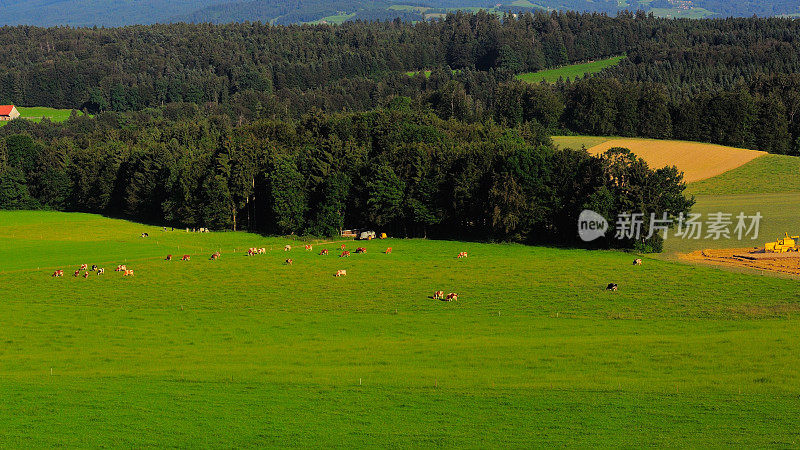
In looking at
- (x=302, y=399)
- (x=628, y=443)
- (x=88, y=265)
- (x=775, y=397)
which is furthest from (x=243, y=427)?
(x=88, y=265)

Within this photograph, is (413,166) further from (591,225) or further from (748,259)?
(748,259)

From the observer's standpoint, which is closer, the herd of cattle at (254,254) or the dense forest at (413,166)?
the herd of cattle at (254,254)

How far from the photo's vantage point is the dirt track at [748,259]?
225 feet

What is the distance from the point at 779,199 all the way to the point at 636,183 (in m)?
35.3

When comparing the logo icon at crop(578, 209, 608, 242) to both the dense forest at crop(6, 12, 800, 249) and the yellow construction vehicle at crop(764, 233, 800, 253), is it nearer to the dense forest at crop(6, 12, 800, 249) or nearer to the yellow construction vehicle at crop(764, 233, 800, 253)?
the dense forest at crop(6, 12, 800, 249)

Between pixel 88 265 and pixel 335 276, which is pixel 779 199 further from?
pixel 88 265

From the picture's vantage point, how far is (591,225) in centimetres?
8281

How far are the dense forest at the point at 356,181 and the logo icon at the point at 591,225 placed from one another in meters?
0.96

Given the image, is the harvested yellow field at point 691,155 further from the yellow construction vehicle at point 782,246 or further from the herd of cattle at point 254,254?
the herd of cattle at point 254,254

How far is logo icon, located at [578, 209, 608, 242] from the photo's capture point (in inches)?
3228

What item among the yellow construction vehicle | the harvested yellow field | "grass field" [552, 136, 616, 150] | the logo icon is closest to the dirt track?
the yellow construction vehicle

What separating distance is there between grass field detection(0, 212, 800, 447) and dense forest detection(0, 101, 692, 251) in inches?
388

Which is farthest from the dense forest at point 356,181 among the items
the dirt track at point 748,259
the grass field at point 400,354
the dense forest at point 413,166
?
the grass field at point 400,354

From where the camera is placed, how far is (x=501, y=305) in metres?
57.9
